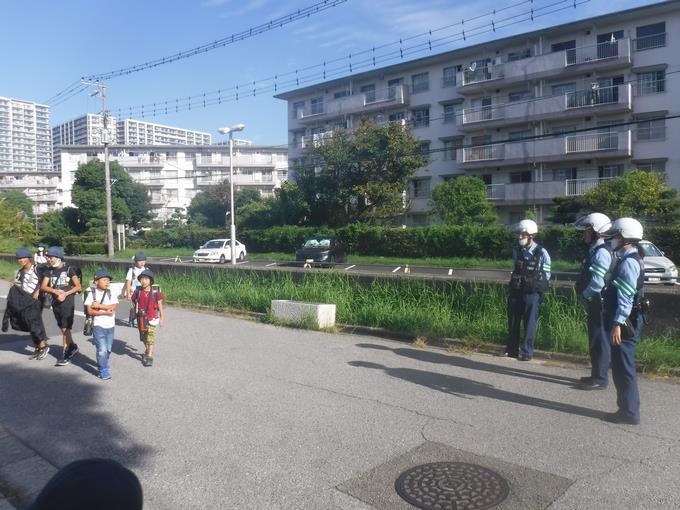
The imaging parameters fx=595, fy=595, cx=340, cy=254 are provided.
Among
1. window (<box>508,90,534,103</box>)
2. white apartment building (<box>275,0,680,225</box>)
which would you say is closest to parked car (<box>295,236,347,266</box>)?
white apartment building (<box>275,0,680,225</box>)

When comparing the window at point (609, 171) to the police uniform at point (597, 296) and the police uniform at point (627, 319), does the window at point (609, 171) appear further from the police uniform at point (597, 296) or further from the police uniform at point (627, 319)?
the police uniform at point (627, 319)

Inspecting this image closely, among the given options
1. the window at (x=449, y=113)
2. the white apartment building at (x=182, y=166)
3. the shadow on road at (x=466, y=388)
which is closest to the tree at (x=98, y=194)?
the white apartment building at (x=182, y=166)

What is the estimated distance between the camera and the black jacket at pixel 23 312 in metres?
8.77

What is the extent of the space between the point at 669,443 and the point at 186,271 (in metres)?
14.1

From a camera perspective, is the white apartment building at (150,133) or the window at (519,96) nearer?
the window at (519,96)

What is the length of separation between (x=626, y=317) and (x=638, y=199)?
24746 mm

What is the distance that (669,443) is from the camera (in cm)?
496

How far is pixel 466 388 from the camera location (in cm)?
678

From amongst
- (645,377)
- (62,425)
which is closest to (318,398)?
(62,425)

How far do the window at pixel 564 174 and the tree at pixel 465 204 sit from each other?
235 inches

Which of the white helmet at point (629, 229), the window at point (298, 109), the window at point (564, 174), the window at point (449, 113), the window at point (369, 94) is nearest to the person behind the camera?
the white helmet at point (629, 229)

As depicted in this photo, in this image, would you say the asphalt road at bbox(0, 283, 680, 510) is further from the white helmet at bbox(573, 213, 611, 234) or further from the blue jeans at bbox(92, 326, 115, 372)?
the white helmet at bbox(573, 213, 611, 234)

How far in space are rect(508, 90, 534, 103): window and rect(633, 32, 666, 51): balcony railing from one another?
6706 millimetres

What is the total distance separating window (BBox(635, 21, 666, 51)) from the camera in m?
35.2
